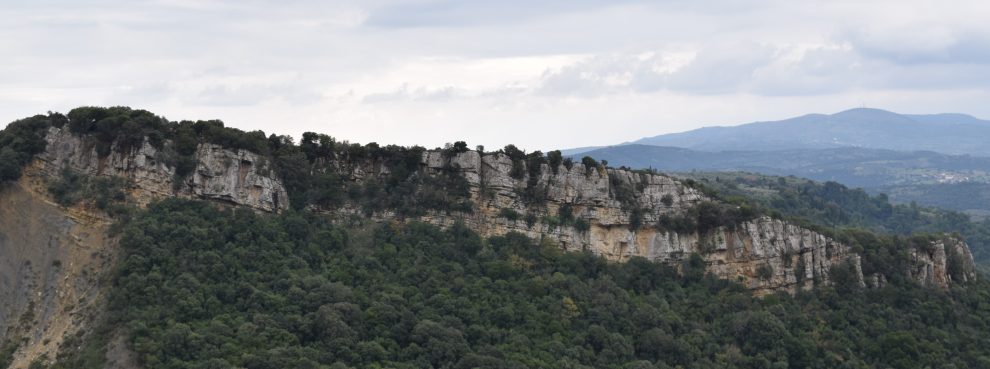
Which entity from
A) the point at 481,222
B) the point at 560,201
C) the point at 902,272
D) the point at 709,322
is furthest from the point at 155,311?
the point at 902,272

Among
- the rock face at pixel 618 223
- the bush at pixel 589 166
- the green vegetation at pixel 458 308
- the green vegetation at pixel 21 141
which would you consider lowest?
the green vegetation at pixel 458 308

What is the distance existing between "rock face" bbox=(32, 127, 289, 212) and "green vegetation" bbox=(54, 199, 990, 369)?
1.35m

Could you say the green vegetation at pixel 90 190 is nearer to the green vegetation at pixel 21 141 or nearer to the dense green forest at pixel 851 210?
the green vegetation at pixel 21 141

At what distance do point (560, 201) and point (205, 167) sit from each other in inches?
989

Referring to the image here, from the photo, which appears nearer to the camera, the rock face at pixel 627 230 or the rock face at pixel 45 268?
the rock face at pixel 45 268

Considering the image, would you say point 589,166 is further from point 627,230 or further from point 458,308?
point 458,308

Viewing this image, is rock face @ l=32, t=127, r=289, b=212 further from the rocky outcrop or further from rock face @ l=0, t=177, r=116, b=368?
the rocky outcrop

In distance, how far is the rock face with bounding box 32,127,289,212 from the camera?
2665 inches

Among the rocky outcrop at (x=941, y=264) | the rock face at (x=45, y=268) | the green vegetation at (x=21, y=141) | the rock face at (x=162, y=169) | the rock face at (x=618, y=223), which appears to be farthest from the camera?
the rocky outcrop at (x=941, y=264)

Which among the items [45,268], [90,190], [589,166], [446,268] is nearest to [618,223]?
[589,166]

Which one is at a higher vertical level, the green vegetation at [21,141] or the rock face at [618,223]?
the green vegetation at [21,141]

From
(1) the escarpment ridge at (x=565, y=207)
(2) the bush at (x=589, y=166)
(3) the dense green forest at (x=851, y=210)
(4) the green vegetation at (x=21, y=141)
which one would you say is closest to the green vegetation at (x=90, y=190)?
(4) the green vegetation at (x=21, y=141)

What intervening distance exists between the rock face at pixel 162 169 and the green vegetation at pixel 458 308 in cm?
135

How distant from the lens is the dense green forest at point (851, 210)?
144 m
